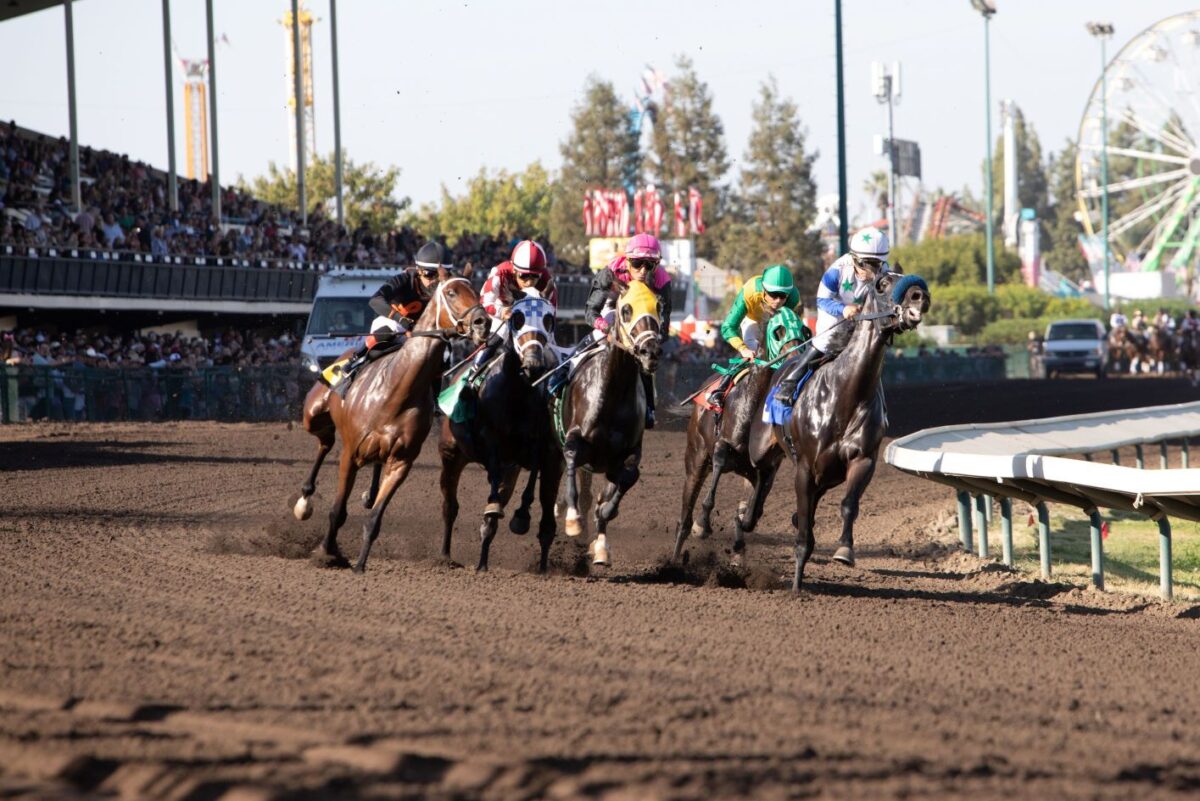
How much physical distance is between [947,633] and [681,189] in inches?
3198

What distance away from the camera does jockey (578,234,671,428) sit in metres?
10.9

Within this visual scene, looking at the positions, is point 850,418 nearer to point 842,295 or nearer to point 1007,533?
point 842,295

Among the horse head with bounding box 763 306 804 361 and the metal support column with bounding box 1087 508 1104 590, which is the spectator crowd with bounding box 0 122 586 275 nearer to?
the horse head with bounding box 763 306 804 361

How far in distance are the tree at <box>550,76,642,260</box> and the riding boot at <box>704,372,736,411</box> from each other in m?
78.6

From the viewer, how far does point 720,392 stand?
12.4m

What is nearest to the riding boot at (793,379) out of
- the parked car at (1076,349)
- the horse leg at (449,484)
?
the horse leg at (449,484)

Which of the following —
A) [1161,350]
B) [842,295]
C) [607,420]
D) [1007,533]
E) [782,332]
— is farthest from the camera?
[1161,350]

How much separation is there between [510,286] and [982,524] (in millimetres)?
4415

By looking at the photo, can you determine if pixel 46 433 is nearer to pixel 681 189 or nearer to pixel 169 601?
pixel 169 601

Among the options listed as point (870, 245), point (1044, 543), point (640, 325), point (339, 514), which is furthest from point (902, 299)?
point (339, 514)

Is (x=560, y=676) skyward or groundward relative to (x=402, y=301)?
groundward

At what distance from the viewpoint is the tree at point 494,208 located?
3602 inches

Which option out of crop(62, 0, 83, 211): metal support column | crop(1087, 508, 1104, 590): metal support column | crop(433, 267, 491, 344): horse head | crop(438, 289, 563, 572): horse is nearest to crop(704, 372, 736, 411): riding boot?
crop(438, 289, 563, 572): horse

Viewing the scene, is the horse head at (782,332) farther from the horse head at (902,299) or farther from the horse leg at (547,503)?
the horse leg at (547,503)
